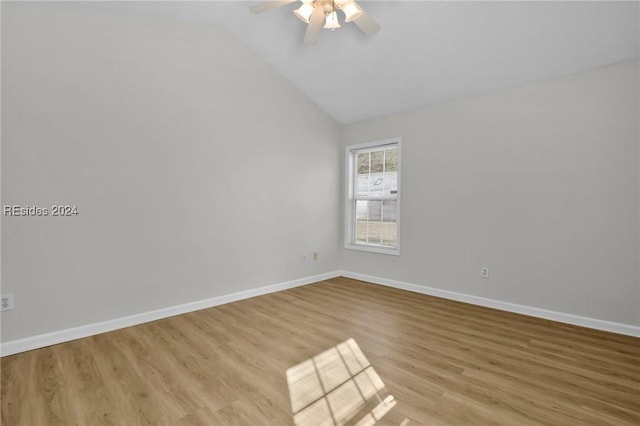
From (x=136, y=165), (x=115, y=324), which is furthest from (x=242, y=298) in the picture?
(x=136, y=165)

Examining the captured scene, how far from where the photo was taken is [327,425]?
1609mm

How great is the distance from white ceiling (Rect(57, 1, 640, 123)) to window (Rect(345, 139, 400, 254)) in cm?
69

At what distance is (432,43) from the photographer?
3.10m

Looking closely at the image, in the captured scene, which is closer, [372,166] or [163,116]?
[163,116]

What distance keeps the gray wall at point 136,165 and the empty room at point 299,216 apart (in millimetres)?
19

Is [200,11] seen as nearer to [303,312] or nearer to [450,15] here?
[450,15]

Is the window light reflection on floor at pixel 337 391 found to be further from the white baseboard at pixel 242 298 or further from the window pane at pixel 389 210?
the window pane at pixel 389 210

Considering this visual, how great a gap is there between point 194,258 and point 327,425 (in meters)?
2.34

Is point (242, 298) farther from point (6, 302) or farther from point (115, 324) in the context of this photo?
point (6, 302)

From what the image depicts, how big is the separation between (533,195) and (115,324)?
13.9 ft

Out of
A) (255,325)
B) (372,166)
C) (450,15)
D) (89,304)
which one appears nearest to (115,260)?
(89,304)

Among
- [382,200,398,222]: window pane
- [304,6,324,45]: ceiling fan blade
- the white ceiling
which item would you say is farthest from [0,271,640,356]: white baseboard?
[304,6,324,45]: ceiling fan blade

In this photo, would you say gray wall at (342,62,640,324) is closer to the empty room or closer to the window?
the empty room

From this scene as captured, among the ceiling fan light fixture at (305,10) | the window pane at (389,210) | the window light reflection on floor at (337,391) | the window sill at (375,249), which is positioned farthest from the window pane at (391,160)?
the window light reflection on floor at (337,391)
